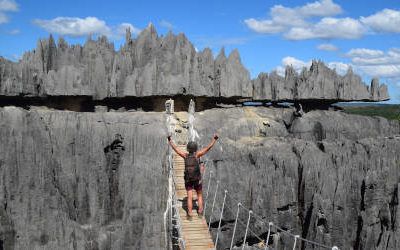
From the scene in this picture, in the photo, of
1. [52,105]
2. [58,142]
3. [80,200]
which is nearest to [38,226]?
[80,200]

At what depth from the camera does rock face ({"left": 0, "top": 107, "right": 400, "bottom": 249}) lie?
53.2 ft

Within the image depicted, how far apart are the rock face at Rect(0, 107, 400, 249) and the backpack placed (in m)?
7.22

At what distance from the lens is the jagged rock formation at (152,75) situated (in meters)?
18.2

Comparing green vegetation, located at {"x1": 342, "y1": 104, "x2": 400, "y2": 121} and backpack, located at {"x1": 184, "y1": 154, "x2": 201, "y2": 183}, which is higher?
green vegetation, located at {"x1": 342, "y1": 104, "x2": 400, "y2": 121}

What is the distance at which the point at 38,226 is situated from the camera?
16094 millimetres

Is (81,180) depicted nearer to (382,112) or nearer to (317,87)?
(317,87)

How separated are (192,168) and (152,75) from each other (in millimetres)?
10226

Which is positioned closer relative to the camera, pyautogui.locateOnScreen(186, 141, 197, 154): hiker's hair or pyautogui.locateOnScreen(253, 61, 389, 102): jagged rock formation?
pyautogui.locateOnScreen(186, 141, 197, 154): hiker's hair

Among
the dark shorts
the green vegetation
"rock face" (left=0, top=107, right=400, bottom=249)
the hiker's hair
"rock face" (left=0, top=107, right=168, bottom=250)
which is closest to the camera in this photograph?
the hiker's hair

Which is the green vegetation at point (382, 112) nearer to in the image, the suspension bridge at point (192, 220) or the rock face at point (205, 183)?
the rock face at point (205, 183)

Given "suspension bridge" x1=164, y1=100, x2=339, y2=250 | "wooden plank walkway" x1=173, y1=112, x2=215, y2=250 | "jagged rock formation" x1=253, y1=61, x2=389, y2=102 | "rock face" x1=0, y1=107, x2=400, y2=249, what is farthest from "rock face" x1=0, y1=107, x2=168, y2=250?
"wooden plank walkway" x1=173, y1=112, x2=215, y2=250

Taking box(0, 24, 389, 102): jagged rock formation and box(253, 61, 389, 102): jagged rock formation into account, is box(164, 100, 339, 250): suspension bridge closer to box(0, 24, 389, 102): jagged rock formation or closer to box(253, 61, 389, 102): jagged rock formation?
box(0, 24, 389, 102): jagged rock formation

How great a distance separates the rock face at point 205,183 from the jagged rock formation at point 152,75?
101 cm

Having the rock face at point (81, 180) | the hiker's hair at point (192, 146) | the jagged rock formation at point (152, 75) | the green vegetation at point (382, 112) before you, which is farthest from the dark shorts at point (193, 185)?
the green vegetation at point (382, 112)
